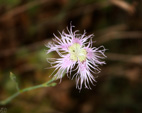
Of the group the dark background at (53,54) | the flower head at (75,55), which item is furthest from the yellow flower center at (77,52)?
the dark background at (53,54)

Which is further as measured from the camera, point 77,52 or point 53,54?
point 53,54

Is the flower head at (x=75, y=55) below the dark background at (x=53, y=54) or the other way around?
below

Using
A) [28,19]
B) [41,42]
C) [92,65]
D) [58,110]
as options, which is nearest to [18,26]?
[28,19]

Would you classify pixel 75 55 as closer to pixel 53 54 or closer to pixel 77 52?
pixel 77 52

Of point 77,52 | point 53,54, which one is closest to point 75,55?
point 77,52

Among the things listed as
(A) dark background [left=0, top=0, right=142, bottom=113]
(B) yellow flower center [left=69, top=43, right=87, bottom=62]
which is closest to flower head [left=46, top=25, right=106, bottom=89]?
(B) yellow flower center [left=69, top=43, right=87, bottom=62]

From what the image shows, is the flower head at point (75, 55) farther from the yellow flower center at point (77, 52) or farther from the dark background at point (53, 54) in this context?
the dark background at point (53, 54)
